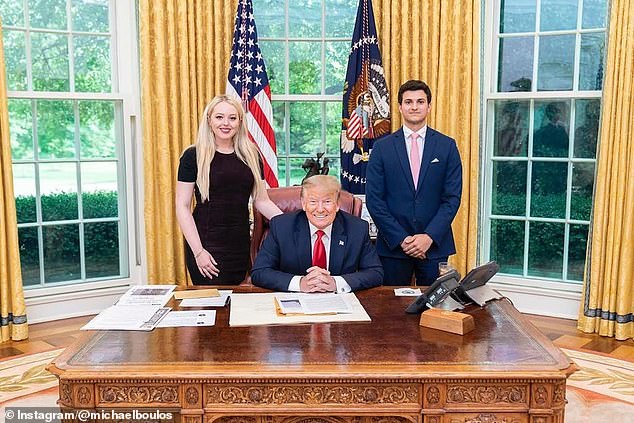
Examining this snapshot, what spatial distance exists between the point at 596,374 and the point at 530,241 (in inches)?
56.1

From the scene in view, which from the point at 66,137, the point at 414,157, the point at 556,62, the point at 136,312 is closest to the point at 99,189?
the point at 66,137

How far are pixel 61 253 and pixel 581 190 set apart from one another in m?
3.68

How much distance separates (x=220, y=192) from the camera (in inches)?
114

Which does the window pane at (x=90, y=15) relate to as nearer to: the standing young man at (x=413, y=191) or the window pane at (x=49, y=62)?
the window pane at (x=49, y=62)

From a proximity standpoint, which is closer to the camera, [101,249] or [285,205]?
[285,205]

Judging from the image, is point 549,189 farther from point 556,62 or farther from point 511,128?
point 556,62

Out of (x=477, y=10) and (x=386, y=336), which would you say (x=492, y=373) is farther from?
(x=477, y=10)

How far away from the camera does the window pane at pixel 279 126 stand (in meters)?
4.85

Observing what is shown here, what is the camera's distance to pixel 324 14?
4766mm

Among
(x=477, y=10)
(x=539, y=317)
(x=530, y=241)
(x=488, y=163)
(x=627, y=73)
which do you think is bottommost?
(x=539, y=317)

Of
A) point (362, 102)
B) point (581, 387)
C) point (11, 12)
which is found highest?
point (11, 12)

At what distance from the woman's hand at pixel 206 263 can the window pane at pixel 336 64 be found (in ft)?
7.52

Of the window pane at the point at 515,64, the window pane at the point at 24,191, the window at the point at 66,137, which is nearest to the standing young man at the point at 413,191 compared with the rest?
the window pane at the point at 515,64

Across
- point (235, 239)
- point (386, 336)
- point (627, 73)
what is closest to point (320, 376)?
point (386, 336)
